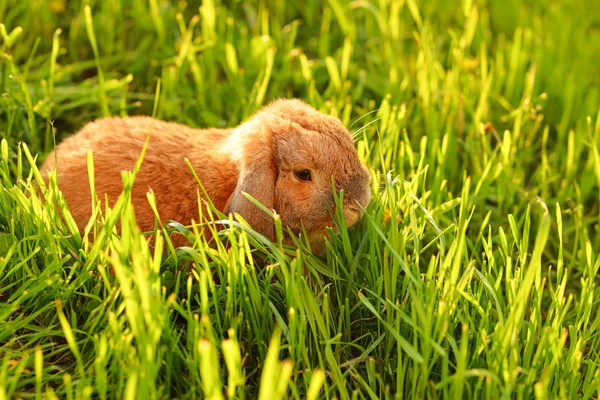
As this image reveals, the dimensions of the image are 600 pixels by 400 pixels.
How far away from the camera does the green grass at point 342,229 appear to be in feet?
7.97

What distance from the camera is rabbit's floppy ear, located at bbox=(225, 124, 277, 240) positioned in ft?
10.2

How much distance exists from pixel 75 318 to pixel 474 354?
1.54 m

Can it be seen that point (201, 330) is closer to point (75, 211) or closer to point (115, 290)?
point (115, 290)

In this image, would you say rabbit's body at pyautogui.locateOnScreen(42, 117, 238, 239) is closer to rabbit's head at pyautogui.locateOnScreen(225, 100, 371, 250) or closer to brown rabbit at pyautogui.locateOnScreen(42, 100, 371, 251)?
brown rabbit at pyautogui.locateOnScreen(42, 100, 371, 251)

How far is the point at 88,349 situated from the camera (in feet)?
8.59

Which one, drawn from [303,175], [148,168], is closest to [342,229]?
[303,175]

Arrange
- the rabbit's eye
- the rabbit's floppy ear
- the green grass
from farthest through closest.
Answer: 1. the rabbit's eye
2. the rabbit's floppy ear
3. the green grass

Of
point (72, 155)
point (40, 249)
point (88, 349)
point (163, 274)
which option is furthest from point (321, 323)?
point (72, 155)

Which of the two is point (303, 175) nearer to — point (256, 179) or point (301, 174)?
point (301, 174)

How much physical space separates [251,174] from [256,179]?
0.11 ft

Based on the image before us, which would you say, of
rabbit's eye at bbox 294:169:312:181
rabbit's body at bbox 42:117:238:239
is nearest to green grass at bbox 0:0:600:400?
rabbit's body at bbox 42:117:238:239

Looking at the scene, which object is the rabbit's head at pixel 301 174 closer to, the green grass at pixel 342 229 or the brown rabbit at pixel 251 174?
the brown rabbit at pixel 251 174

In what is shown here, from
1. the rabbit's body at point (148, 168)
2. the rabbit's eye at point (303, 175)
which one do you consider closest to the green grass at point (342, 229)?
the rabbit's body at point (148, 168)

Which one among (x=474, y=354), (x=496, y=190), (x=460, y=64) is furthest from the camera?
(x=460, y=64)
